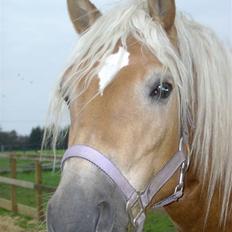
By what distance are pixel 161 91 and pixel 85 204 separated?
0.64 metres

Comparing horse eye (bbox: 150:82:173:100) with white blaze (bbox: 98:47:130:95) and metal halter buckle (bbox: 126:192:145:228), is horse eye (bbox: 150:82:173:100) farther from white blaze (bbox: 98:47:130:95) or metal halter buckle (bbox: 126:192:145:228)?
metal halter buckle (bbox: 126:192:145:228)

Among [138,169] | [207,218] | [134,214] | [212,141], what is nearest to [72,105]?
[138,169]

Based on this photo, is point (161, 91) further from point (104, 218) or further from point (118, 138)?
point (104, 218)

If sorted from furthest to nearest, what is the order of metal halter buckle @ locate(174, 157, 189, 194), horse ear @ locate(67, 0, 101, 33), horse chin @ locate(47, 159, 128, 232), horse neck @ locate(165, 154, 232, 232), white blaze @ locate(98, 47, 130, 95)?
1. horse ear @ locate(67, 0, 101, 33)
2. horse neck @ locate(165, 154, 232, 232)
3. metal halter buckle @ locate(174, 157, 189, 194)
4. white blaze @ locate(98, 47, 130, 95)
5. horse chin @ locate(47, 159, 128, 232)

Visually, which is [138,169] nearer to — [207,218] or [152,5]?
[207,218]

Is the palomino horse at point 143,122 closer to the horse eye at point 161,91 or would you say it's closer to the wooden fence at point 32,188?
the horse eye at point 161,91

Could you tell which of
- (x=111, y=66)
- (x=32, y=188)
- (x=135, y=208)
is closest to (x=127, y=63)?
(x=111, y=66)

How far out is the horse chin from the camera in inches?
69.4

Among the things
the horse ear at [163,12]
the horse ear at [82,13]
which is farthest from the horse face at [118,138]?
the horse ear at [82,13]

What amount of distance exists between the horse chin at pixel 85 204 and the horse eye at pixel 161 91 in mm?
444

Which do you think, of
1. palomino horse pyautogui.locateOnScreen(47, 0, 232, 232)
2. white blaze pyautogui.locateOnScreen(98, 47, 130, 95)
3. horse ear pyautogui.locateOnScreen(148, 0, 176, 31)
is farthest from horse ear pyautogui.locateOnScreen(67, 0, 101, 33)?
white blaze pyautogui.locateOnScreen(98, 47, 130, 95)

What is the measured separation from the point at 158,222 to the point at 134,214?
14.8 ft

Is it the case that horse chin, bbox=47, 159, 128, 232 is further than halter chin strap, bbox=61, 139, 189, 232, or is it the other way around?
halter chin strap, bbox=61, 139, 189, 232

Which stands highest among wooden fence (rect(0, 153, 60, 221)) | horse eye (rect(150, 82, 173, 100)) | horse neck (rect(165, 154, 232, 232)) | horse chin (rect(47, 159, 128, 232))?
horse eye (rect(150, 82, 173, 100))
